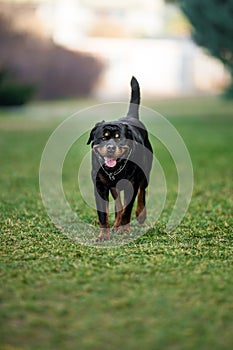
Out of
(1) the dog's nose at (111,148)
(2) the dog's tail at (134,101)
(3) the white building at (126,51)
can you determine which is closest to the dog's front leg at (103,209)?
(1) the dog's nose at (111,148)

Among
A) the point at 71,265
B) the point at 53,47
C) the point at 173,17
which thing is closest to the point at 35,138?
the point at 71,265

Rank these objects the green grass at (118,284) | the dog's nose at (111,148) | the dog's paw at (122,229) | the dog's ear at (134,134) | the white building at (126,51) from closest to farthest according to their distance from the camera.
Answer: the green grass at (118,284), the dog's nose at (111,148), the dog's ear at (134,134), the dog's paw at (122,229), the white building at (126,51)

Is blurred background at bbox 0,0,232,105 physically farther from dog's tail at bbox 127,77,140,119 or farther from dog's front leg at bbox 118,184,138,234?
dog's front leg at bbox 118,184,138,234

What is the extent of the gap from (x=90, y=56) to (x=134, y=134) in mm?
27145

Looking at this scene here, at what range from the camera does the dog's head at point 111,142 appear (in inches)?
171

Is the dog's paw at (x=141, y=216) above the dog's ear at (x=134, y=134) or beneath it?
beneath

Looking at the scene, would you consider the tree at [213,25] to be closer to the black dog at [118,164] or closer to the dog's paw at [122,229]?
the black dog at [118,164]

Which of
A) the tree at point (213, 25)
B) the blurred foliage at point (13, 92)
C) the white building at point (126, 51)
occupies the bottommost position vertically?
the blurred foliage at point (13, 92)

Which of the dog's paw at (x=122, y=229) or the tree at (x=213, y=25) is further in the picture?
the tree at (x=213, y=25)

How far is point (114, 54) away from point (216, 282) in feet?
100

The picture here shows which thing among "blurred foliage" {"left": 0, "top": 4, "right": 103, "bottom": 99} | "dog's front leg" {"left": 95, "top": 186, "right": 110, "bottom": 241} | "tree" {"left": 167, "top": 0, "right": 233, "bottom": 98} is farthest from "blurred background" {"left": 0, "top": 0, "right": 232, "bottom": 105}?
"dog's front leg" {"left": 95, "top": 186, "right": 110, "bottom": 241}

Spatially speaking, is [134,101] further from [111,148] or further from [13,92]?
[13,92]

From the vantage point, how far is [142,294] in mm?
3344

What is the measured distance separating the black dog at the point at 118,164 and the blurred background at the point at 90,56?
18300 millimetres
